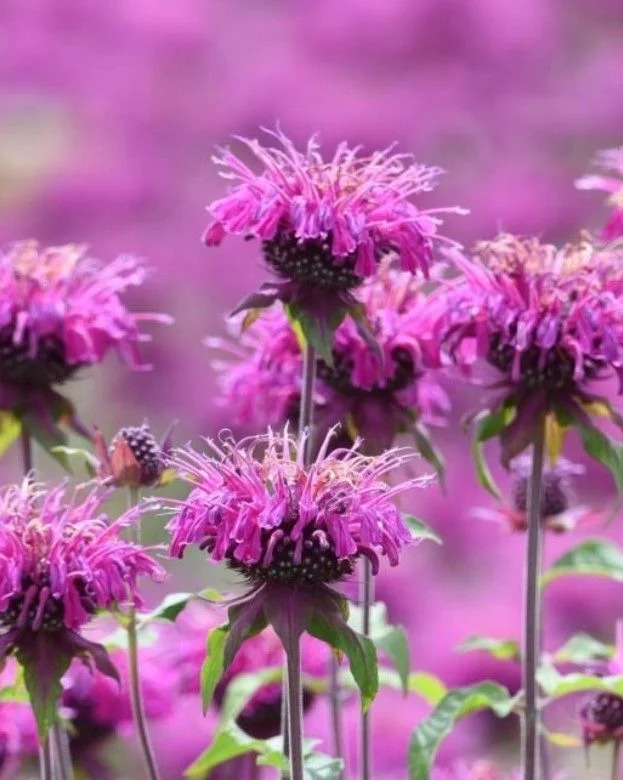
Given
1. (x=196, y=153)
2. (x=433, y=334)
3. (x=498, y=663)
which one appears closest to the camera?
(x=433, y=334)

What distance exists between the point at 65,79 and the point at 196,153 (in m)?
0.36

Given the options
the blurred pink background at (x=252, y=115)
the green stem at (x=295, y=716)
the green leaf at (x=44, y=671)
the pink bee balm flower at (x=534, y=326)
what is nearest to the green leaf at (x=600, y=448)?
the pink bee balm flower at (x=534, y=326)

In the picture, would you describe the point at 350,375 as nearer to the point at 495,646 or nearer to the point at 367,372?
the point at 367,372

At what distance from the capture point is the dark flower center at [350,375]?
1480mm

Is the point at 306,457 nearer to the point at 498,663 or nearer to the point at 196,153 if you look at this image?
the point at 498,663

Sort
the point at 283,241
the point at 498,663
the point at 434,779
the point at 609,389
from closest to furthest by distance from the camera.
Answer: the point at 283,241 → the point at 434,779 → the point at 498,663 → the point at 609,389

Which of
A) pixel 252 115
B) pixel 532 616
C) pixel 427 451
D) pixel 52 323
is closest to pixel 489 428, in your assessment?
pixel 427 451

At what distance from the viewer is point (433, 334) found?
1.45 metres

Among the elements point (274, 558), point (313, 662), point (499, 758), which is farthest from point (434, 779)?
point (499, 758)

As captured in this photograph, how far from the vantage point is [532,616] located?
1416mm

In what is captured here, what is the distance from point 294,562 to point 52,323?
1.61 ft

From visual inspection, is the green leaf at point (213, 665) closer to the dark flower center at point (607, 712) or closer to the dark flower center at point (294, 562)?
the dark flower center at point (294, 562)

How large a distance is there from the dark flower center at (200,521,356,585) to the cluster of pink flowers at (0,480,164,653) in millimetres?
100

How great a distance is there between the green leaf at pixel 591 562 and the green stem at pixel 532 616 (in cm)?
11
